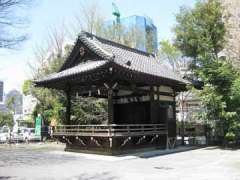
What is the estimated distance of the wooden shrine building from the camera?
49.6 feet

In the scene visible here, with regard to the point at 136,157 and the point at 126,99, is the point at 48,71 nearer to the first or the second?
the point at 126,99

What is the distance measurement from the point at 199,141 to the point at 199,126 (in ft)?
5.27

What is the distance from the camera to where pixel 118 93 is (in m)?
20.0

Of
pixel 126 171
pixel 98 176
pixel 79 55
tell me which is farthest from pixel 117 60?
pixel 98 176

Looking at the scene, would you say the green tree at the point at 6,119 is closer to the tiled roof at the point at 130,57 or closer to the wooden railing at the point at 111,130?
the wooden railing at the point at 111,130

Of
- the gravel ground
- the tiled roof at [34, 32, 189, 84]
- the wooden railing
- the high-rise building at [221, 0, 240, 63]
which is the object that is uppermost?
the high-rise building at [221, 0, 240, 63]

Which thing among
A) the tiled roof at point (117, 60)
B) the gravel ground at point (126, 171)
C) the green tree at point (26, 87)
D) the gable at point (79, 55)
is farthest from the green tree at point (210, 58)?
the green tree at point (26, 87)

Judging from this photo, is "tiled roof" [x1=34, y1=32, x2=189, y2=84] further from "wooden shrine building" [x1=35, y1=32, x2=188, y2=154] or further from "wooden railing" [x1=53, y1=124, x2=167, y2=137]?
"wooden railing" [x1=53, y1=124, x2=167, y2=137]

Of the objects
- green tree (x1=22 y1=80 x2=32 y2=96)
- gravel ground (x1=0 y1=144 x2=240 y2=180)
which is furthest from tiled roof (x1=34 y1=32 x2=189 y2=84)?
green tree (x1=22 y1=80 x2=32 y2=96)

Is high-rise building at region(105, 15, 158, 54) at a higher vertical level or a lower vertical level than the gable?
higher

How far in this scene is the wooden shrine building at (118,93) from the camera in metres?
15.1

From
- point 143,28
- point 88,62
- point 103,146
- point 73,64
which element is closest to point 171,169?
point 103,146

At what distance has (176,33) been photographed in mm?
22828

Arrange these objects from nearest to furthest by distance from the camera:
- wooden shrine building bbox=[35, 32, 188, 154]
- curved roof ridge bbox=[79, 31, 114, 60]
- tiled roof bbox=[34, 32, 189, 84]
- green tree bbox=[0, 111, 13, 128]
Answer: wooden shrine building bbox=[35, 32, 188, 154], tiled roof bbox=[34, 32, 189, 84], curved roof ridge bbox=[79, 31, 114, 60], green tree bbox=[0, 111, 13, 128]
